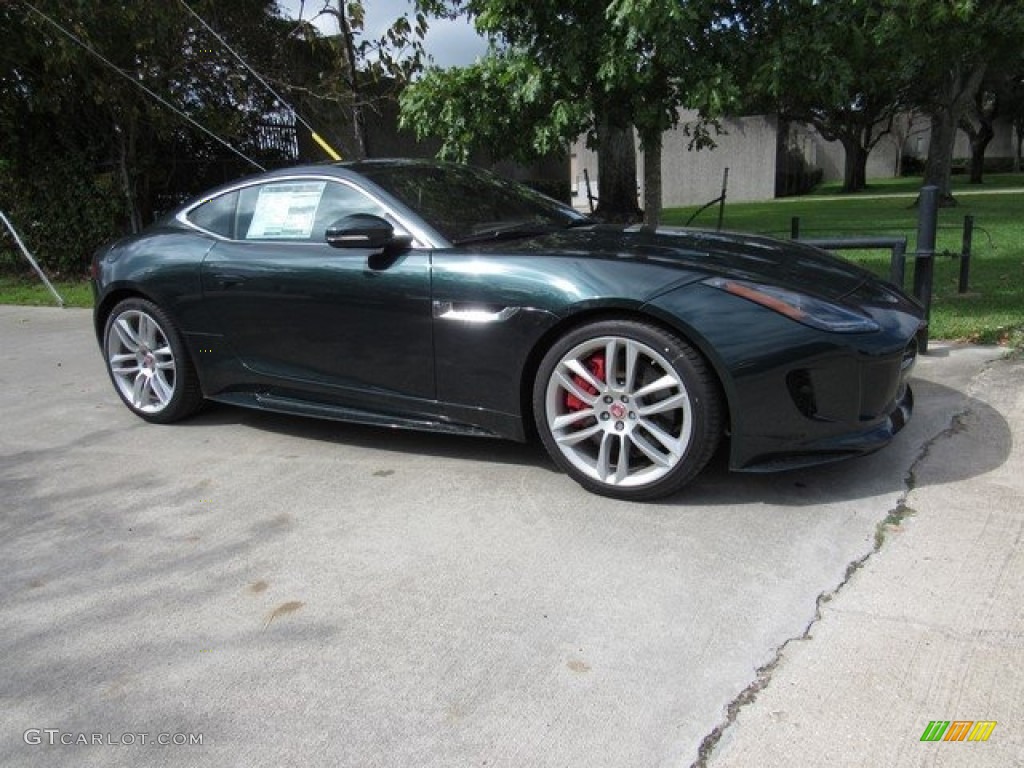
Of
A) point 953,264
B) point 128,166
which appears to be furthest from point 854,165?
point 128,166

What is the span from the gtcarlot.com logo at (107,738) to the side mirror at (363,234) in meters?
2.21

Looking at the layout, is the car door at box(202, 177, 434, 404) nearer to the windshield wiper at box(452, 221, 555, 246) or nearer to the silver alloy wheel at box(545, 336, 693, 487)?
the windshield wiper at box(452, 221, 555, 246)

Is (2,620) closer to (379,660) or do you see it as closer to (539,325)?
(379,660)

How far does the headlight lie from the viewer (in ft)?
10.6

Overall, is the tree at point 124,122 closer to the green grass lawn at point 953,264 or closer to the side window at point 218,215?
the green grass lawn at point 953,264

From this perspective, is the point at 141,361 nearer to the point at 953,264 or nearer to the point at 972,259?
the point at 953,264

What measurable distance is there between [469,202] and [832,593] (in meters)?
2.63

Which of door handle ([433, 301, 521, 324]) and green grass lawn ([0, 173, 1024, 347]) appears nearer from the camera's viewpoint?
door handle ([433, 301, 521, 324])

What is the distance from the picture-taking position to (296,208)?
4.34m

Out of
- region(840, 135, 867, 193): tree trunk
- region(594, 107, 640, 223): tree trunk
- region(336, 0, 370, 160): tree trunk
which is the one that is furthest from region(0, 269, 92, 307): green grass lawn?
region(840, 135, 867, 193): tree trunk

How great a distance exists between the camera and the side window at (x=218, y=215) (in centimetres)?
457

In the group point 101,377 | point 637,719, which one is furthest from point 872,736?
point 101,377

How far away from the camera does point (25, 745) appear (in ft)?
7.36

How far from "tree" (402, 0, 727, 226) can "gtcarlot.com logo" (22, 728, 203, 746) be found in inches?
198
